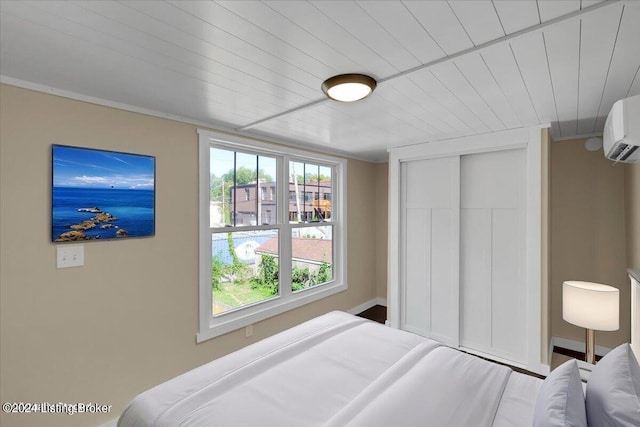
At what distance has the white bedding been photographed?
123 cm

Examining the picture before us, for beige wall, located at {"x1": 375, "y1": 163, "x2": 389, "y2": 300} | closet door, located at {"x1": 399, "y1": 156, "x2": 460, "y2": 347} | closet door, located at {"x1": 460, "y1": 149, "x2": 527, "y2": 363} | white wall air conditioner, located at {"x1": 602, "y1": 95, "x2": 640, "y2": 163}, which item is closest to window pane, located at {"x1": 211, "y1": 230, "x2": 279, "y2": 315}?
closet door, located at {"x1": 399, "y1": 156, "x2": 460, "y2": 347}

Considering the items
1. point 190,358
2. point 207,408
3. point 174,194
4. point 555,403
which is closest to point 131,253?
point 174,194

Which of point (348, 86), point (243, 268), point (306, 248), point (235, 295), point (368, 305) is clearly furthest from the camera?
point (368, 305)

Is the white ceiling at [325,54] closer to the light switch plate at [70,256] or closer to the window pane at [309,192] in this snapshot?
the light switch plate at [70,256]

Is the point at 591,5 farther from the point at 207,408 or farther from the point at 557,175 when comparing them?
the point at 557,175

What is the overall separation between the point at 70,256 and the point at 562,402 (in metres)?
2.61

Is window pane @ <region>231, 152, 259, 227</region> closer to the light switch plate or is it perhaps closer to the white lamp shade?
the light switch plate

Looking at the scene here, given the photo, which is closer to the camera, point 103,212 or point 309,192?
point 103,212

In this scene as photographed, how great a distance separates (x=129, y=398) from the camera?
209cm

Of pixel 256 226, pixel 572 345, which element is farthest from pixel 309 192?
pixel 572 345

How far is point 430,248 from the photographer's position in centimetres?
341

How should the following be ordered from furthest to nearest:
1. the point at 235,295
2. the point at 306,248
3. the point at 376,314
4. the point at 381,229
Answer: the point at 381,229, the point at 376,314, the point at 306,248, the point at 235,295

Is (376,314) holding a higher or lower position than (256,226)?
lower

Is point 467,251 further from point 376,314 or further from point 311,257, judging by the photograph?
point 311,257
